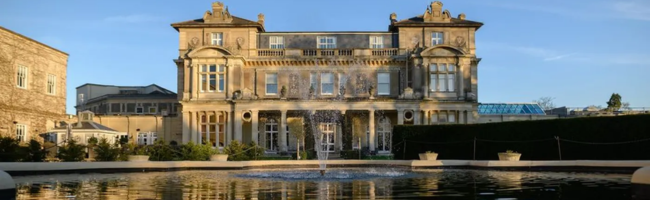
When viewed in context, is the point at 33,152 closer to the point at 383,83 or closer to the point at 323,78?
the point at 323,78

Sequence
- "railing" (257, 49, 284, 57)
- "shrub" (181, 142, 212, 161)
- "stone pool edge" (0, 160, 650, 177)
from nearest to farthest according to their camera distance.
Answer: "stone pool edge" (0, 160, 650, 177), "shrub" (181, 142, 212, 161), "railing" (257, 49, 284, 57)

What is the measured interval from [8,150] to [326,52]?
25.4 m

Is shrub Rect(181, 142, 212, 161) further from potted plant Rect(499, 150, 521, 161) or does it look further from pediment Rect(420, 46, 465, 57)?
pediment Rect(420, 46, 465, 57)

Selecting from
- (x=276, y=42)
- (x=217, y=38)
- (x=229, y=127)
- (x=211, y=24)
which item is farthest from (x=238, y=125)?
(x=211, y=24)

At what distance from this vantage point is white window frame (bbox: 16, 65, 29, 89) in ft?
129

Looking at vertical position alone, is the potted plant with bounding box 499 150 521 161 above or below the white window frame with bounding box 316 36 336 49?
below

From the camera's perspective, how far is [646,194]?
1006 centimetres

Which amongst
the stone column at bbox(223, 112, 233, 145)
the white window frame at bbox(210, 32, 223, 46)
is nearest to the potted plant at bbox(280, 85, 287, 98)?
the stone column at bbox(223, 112, 233, 145)

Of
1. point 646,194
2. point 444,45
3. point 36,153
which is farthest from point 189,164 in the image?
point 444,45

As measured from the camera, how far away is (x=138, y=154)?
28266mm

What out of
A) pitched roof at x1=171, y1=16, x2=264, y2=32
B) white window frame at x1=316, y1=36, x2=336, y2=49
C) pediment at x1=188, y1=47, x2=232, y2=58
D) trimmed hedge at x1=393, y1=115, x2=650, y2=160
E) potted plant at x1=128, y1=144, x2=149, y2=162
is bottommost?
potted plant at x1=128, y1=144, x2=149, y2=162

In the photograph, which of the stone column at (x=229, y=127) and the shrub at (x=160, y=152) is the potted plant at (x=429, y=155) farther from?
the stone column at (x=229, y=127)

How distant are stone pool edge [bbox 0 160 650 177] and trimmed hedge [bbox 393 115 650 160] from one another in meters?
2.61

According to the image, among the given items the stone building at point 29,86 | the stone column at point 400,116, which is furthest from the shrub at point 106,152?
the stone column at point 400,116
